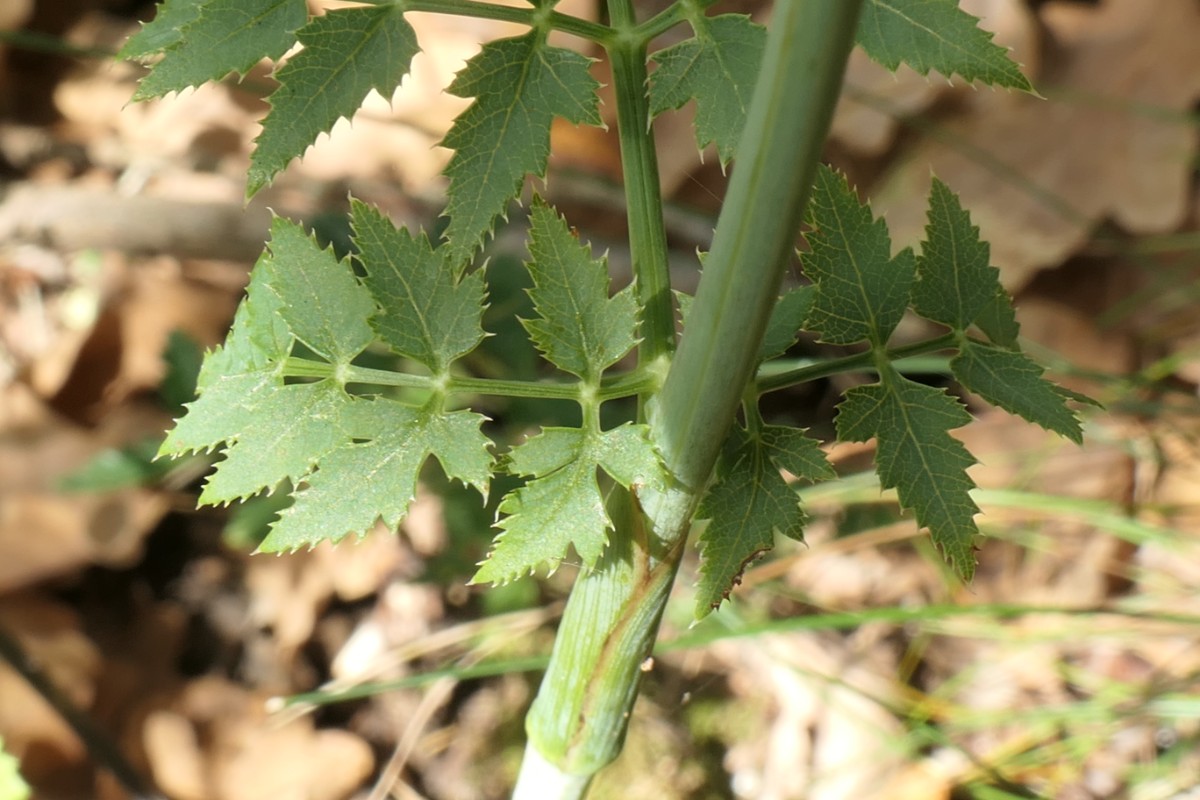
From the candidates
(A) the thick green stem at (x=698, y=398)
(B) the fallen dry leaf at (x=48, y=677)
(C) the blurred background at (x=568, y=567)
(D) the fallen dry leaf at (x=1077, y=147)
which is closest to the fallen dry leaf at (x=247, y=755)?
(C) the blurred background at (x=568, y=567)

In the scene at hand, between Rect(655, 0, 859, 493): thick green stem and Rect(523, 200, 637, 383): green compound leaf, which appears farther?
Rect(523, 200, 637, 383): green compound leaf

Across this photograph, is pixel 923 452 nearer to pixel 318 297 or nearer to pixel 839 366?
pixel 839 366

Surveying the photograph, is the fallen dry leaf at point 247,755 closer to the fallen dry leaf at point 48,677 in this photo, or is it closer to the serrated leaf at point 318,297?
the fallen dry leaf at point 48,677

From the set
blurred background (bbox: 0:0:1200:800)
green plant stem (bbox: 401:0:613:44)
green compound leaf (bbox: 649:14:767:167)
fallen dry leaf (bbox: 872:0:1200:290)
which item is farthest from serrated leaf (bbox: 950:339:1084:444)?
fallen dry leaf (bbox: 872:0:1200:290)

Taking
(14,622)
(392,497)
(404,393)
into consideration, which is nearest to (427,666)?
(404,393)

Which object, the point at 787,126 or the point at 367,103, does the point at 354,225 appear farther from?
the point at 367,103

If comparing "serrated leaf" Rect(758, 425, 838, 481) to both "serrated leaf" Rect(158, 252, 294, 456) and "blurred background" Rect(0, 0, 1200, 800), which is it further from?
"blurred background" Rect(0, 0, 1200, 800)
